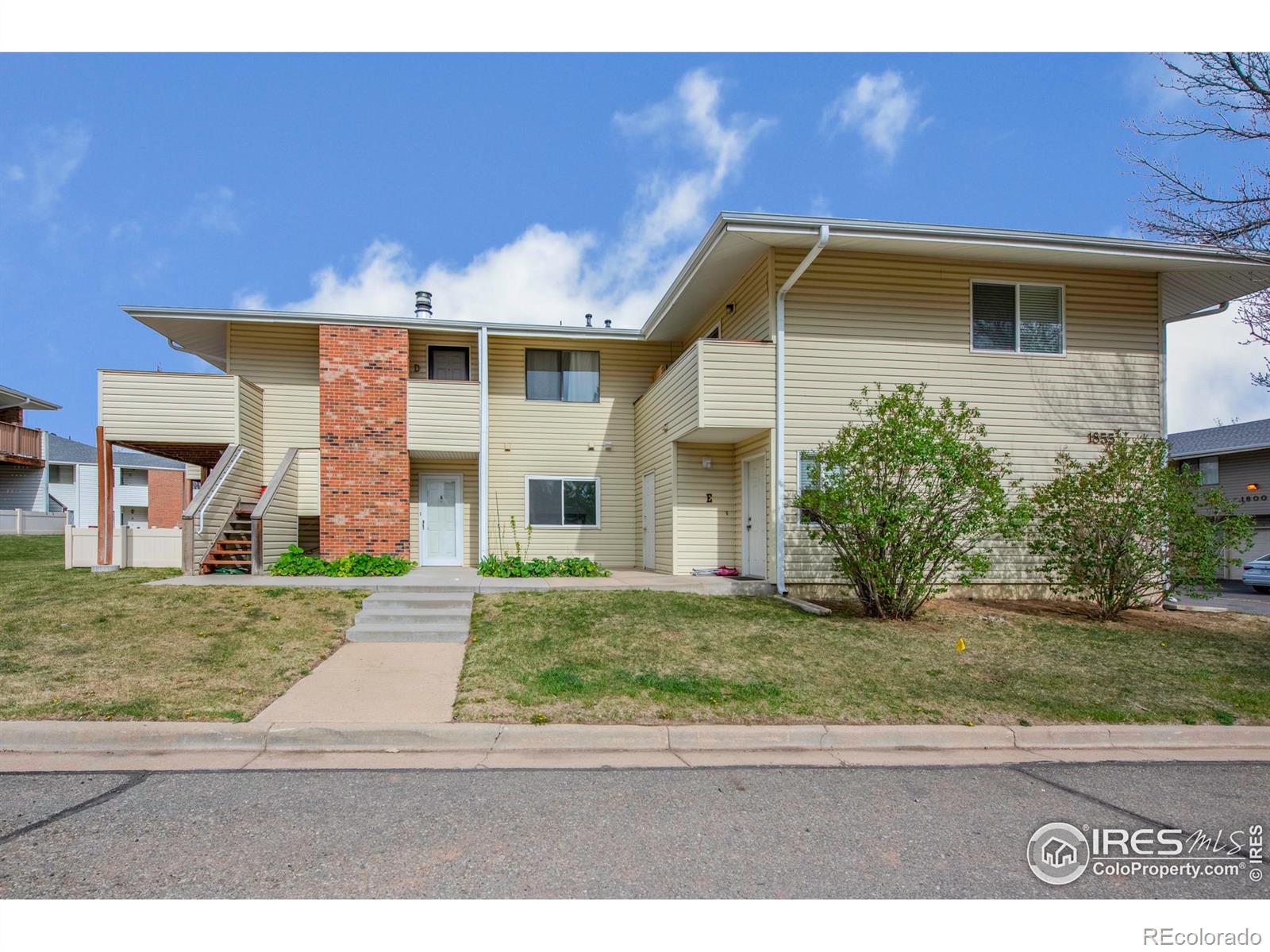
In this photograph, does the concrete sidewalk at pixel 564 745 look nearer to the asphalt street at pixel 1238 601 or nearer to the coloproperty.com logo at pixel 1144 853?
the coloproperty.com logo at pixel 1144 853

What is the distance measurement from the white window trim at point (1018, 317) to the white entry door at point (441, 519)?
10.6 metres

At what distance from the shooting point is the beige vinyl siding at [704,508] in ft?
46.3

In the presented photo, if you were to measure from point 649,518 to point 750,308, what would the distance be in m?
5.03

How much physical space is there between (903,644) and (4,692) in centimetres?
881

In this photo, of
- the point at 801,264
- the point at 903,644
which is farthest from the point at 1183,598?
the point at 801,264

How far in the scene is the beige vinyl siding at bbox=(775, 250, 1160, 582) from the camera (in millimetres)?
12195

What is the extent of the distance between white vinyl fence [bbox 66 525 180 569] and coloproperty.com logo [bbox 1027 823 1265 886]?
629 inches

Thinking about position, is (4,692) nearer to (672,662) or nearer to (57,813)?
(57,813)

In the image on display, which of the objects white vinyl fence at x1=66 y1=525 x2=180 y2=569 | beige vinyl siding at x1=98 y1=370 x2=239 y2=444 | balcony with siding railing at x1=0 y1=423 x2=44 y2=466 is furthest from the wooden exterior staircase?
balcony with siding railing at x1=0 y1=423 x2=44 y2=466

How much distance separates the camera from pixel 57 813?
4352 mm

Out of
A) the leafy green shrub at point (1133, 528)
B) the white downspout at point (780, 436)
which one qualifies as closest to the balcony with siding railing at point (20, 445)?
the white downspout at point (780, 436)

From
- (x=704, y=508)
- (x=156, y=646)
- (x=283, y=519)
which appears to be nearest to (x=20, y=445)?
(x=283, y=519)

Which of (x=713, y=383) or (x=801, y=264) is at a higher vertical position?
(x=801, y=264)

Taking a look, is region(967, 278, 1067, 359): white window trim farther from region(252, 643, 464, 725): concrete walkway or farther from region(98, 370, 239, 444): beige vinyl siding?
region(98, 370, 239, 444): beige vinyl siding
